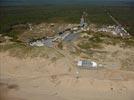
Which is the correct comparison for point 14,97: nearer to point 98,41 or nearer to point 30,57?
point 30,57

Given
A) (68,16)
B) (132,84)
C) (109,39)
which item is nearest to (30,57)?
(132,84)

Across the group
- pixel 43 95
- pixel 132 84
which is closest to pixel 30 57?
pixel 43 95

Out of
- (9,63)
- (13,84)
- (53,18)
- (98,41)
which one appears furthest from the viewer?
(53,18)

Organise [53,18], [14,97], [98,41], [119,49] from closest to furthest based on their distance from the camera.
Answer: [14,97] → [119,49] → [98,41] → [53,18]

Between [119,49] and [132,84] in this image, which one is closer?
[132,84]

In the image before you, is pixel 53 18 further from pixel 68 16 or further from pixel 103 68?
pixel 103 68

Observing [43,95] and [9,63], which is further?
[9,63]
